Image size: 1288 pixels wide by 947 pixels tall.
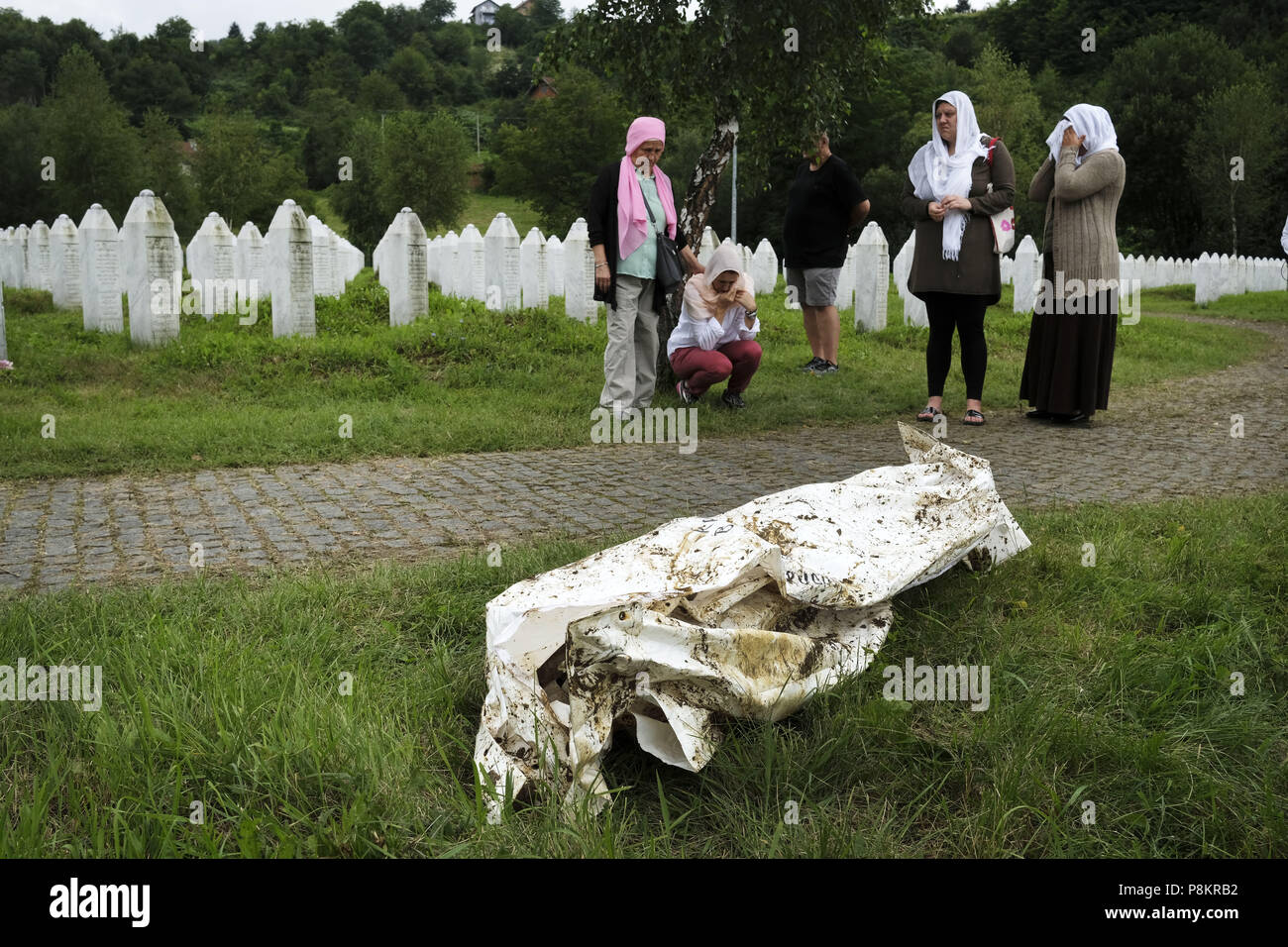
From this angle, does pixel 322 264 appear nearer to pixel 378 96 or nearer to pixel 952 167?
pixel 952 167

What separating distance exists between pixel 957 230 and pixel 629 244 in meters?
2.35

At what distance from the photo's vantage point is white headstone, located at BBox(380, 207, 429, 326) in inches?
463

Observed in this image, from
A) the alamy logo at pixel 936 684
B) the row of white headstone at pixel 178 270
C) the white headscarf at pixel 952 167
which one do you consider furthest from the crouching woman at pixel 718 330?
the alamy logo at pixel 936 684

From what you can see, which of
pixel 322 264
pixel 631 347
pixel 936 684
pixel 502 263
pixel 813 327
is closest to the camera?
pixel 936 684

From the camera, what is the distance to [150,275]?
10.4m

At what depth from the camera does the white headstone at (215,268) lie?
41.0 feet

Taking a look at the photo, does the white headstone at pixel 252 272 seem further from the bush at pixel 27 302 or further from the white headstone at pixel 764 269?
the white headstone at pixel 764 269

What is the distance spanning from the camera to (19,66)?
242 ft

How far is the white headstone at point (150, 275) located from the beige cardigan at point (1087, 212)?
7741 millimetres

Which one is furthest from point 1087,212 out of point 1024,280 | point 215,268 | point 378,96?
point 378,96

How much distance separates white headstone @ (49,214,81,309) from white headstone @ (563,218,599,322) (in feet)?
23.1

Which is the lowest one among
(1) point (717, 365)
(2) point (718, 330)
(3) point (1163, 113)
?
(1) point (717, 365)
